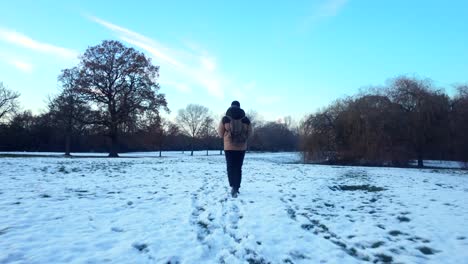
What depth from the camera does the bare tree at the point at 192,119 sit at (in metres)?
80.3

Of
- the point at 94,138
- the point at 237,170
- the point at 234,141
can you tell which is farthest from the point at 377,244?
the point at 94,138

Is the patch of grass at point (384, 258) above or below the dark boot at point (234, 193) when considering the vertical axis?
below

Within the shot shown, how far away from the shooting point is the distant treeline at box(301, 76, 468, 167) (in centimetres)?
2455

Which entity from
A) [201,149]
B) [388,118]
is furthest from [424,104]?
[201,149]

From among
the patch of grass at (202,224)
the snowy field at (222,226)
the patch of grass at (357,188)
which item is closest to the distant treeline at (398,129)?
the patch of grass at (357,188)

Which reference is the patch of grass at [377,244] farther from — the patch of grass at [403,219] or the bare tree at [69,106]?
the bare tree at [69,106]

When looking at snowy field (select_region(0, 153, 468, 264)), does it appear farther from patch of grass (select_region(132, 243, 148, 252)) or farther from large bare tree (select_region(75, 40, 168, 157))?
large bare tree (select_region(75, 40, 168, 157))

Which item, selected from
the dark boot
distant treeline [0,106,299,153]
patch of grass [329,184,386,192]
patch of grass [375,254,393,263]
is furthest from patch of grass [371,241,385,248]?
distant treeline [0,106,299,153]

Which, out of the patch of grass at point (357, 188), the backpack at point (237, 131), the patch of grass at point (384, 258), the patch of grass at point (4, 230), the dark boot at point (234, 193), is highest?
the backpack at point (237, 131)

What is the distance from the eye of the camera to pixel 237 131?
8.28m

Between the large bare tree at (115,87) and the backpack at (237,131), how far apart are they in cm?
2750

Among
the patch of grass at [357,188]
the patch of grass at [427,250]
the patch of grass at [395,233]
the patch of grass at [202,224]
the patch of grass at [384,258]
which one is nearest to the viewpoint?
the patch of grass at [384,258]

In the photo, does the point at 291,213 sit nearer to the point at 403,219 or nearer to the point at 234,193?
the point at 403,219

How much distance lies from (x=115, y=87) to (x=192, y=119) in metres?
47.3
